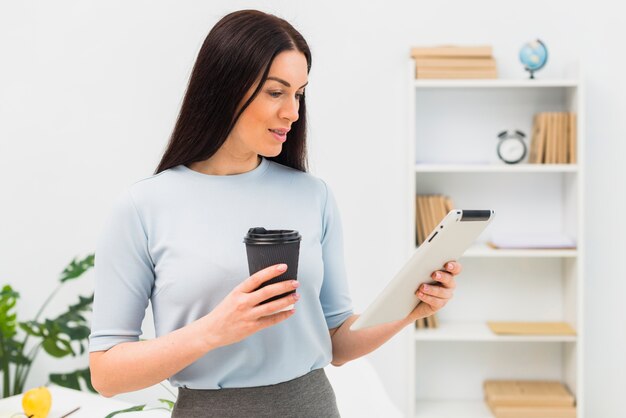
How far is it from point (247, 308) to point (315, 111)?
233cm

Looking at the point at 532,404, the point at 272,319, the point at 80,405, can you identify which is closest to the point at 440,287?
the point at 272,319

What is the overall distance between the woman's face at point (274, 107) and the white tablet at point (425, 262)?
299mm

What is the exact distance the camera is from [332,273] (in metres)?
1.36

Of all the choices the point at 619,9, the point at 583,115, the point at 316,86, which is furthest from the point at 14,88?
the point at 619,9

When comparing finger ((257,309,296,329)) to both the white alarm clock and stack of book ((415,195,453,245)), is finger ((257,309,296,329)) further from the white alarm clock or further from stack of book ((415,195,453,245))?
the white alarm clock

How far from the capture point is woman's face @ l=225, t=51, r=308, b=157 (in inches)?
47.1

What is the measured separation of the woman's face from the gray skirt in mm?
393

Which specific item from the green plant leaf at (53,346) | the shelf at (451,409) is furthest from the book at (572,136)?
the green plant leaf at (53,346)

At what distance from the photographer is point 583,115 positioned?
2939 millimetres

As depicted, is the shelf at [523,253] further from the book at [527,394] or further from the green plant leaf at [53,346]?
the green plant leaf at [53,346]

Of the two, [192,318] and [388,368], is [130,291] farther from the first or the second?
[388,368]

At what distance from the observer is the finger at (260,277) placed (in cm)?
99

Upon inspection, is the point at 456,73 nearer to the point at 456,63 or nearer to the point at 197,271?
the point at 456,63

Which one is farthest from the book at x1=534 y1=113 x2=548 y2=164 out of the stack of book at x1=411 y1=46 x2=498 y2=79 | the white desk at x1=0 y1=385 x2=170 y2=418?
the white desk at x1=0 y1=385 x2=170 y2=418
